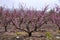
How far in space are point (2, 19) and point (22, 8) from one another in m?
2.55

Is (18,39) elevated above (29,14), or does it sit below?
below

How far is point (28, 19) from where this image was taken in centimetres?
1405

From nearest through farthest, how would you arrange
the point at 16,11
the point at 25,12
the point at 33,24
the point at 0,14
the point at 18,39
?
the point at 18,39 < the point at 33,24 < the point at 25,12 < the point at 16,11 < the point at 0,14

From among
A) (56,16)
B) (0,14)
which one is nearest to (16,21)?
(0,14)

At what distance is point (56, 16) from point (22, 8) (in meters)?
5.04

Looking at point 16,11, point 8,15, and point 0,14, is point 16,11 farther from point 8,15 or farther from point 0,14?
point 0,14

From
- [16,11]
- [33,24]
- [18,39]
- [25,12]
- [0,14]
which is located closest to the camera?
[18,39]

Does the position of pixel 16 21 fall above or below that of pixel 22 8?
below

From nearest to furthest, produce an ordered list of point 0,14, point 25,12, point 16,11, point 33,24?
point 33,24 → point 25,12 → point 16,11 → point 0,14

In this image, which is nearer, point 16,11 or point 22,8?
point 22,8

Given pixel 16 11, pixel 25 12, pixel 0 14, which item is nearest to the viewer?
pixel 25 12

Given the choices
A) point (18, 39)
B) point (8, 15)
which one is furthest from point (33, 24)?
point (18, 39)

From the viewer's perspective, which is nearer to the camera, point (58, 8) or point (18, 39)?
point (18, 39)

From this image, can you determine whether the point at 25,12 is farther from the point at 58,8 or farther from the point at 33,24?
the point at 58,8
